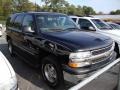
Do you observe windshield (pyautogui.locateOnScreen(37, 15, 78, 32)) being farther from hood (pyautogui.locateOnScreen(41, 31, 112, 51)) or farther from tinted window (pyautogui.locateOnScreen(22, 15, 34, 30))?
hood (pyautogui.locateOnScreen(41, 31, 112, 51))

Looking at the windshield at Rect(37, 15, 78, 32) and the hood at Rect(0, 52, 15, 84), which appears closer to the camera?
the hood at Rect(0, 52, 15, 84)

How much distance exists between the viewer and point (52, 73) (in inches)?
202

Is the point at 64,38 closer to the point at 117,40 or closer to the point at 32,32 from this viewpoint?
the point at 32,32

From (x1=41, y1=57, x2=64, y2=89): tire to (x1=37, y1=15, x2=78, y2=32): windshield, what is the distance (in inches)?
39.0

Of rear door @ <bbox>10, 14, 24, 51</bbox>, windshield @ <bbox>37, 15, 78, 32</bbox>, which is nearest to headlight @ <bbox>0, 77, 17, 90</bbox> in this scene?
windshield @ <bbox>37, 15, 78, 32</bbox>

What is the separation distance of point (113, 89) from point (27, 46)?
10.2 feet

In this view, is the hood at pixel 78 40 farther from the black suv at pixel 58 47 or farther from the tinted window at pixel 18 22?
the tinted window at pixel 18 22

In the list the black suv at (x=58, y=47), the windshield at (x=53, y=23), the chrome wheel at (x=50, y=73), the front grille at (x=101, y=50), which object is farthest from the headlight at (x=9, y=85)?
the windshield at (x=53, y=23)

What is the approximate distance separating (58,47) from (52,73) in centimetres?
A: 70

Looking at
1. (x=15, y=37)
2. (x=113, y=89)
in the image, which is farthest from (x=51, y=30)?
(x=113, y=89)

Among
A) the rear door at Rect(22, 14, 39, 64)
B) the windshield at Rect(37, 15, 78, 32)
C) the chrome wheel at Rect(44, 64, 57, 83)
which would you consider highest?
the windshield at Rect(37, 15, 78, 32)

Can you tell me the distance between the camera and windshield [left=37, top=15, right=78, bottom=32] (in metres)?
5.86

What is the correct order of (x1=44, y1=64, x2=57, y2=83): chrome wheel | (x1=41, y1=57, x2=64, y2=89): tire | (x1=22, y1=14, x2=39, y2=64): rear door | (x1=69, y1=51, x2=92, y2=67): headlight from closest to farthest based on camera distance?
(x1=69, y1=51, x2=92, y2=67): headlight, (x1=41, y1=57, x2=64, y2=89): tire, (x1=44, y1=64, x2=57, y2=83): chrome wheel, (x1=22, y1=14, x2=39, y2=64): rear door

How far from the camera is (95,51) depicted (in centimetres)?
485
